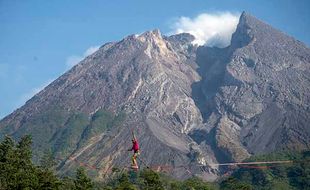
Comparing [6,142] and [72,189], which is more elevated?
[6,142]

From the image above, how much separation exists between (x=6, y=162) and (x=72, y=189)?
11838mm

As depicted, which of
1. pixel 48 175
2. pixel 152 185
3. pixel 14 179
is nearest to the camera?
pixel 14 179

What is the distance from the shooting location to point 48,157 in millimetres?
131875

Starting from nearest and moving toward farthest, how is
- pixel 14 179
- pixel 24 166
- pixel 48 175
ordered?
pixel 14 179 → pixel 48 175 → pixel 24 166

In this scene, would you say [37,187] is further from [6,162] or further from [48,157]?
[48,157]

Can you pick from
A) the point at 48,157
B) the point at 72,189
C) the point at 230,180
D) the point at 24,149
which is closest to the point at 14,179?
the point at 72,189

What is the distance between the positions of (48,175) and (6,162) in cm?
758

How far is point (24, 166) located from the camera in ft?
283

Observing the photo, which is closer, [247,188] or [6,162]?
[6,162]

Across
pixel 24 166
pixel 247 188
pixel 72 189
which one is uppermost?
pixel 24 166

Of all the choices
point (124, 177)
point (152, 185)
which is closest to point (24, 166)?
point (152, 185)

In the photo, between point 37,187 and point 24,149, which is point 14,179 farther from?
point 24,149

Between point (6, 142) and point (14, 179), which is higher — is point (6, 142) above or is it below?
above

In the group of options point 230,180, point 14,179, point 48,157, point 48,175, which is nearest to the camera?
point 14,179
